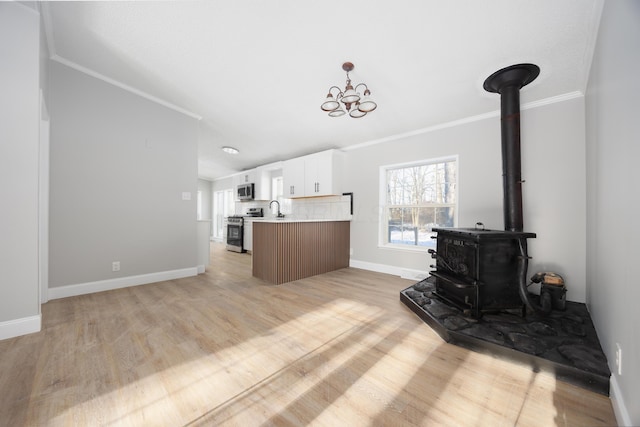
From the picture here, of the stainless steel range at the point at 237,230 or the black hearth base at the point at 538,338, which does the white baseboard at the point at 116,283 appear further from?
the black hearth base at the point at 538,338

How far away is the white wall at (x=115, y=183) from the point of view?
267cm

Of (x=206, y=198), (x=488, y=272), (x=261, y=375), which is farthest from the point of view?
(x=206, y=198)

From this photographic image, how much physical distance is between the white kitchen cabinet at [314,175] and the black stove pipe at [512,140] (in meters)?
2.69

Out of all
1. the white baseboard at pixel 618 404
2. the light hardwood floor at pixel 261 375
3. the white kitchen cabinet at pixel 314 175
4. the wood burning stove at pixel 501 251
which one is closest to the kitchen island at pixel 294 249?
the white kitchen cabinet at pixel 314 175

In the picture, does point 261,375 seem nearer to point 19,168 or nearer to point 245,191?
point 19,168

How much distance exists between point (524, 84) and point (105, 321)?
15.1 ft

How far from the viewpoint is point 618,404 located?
116 centimetres

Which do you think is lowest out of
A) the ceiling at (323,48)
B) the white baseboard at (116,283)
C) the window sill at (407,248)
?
the white baseboard at (116,283)

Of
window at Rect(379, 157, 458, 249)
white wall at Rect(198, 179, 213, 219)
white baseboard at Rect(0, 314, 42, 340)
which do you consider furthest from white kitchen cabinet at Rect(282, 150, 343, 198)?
white wall at Rect(198, 179, 213, 219)

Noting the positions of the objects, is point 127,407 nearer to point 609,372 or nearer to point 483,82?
point 609,372

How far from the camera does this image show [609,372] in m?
1.33

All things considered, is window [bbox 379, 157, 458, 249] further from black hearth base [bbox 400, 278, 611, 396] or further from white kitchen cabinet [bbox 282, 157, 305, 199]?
white kitchen cabinet [bbox 282, 157, 305, 199]

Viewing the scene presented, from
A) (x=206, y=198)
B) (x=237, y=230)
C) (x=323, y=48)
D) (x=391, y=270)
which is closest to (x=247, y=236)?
(x=237, y=230)

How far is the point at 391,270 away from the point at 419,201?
1236mm
